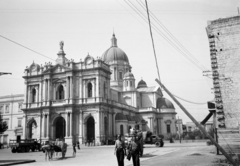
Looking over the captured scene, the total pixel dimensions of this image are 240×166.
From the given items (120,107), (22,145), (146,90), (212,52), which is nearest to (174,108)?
(146,90)

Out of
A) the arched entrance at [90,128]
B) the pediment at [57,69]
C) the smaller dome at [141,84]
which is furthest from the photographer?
the smaller dome at [141,84]

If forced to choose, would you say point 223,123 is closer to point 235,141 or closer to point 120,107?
point 235,141

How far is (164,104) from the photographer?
71062 millimetres

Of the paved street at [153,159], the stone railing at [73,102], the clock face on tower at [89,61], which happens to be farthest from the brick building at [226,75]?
the clock face on tower at [89,61]

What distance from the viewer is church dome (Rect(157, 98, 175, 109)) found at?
70.6 metres

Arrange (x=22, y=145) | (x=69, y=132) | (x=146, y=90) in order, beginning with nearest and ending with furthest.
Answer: (x=22, y=145) < (x=69, y=132) < (x=146, y=90)

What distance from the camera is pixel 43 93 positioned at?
161ft

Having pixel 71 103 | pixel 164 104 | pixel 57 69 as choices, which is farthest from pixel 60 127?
pixel 164 104

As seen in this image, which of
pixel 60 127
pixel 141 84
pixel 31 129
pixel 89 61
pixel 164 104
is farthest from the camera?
pixel 141 84

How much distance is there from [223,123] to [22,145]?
2359 cm

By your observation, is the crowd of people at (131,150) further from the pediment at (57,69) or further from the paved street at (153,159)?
the pediment at (57,69)

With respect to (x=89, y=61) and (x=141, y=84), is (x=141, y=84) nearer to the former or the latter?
(x=141, y=84)

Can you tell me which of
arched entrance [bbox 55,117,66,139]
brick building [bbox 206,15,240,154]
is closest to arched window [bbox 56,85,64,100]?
arched entrance [bbox 55,117,66,139]

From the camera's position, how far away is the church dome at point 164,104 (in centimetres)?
7064
